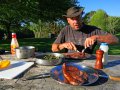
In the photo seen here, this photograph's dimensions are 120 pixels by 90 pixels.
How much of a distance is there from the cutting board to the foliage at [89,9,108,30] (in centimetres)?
6920

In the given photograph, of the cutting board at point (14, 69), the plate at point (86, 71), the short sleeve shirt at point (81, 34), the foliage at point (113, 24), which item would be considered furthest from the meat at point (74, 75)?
the foliage at point (113, 24)

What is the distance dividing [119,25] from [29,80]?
71.8 m

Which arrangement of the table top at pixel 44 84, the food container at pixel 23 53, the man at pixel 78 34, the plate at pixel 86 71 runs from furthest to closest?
1. the man at pixel 78 34
2. the food container at pixel 23 53
3. the plate at pixel 86 71
4. the table top at pixel 44 84

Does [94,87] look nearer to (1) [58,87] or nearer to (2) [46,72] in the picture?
(1) [58,87]

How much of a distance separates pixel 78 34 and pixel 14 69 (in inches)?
80.3

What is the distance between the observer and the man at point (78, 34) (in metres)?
4.54

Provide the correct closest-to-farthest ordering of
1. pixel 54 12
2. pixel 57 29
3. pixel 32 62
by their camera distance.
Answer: pixel 32 62 < pixel 54 12 < pixel 57 29

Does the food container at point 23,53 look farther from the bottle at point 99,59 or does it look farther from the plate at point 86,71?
the bottle at point 99,59

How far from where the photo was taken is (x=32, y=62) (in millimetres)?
3451

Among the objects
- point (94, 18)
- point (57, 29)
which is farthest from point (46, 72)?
point (94, 18)

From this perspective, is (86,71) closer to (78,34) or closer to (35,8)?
(78,34)

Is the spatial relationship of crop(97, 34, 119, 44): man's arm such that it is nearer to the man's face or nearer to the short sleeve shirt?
the short sleeve shirt

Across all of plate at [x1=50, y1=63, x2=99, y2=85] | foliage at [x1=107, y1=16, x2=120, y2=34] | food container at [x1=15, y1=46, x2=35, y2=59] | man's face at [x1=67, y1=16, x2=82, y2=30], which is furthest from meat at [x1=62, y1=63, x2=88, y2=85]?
foliage at [x1=107, y1=16, x2=120, y2=34]

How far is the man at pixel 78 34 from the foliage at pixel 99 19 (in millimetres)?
67523
